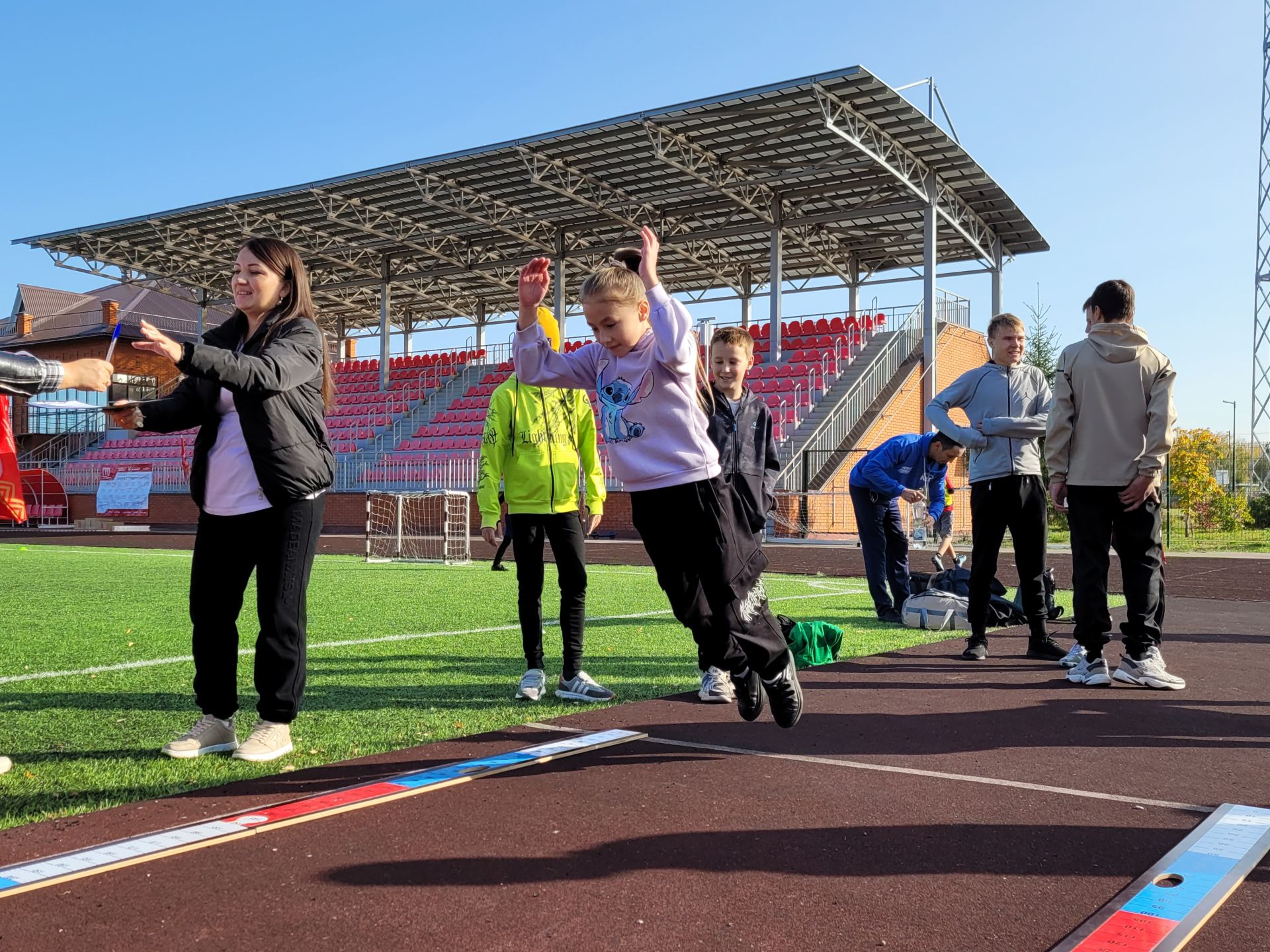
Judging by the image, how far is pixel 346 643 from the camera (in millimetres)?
6980

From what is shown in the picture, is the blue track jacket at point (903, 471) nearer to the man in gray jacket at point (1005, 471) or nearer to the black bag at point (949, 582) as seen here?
the black bag at point (949, 582)

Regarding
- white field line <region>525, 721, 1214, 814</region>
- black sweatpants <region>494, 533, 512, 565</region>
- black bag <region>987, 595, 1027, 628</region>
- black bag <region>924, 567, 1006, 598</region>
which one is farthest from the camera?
black bag <region>924, 567, 1006, 598</region>

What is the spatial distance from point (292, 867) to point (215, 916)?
1.07ft

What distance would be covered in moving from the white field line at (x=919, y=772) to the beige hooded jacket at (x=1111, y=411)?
2461mm

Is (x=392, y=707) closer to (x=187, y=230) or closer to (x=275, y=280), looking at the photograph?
(x=275, y=280)

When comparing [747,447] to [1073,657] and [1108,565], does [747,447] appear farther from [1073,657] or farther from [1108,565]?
[1073,657]

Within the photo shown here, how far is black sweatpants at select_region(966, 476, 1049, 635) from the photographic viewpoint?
6.52m

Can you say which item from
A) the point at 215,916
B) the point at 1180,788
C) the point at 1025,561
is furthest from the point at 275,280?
the point at 1025,561

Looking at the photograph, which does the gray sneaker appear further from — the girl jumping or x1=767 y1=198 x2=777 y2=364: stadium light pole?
x1=767 y1=198 x2=777 y2=364: stadium light pole

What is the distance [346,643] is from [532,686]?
2443 millimetres

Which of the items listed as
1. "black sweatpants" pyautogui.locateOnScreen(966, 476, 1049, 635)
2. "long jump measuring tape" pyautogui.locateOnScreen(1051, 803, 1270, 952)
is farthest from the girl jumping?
"black sweatpants" pyautogui.locateOnScreen(966, 476, 1049, 635)

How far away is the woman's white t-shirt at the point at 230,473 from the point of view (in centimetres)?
380

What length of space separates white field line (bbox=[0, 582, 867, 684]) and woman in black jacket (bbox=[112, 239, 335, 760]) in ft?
4.76

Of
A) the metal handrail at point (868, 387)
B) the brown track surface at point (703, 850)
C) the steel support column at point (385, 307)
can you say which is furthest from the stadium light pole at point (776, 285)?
the brown track surface at point (703, 850)
